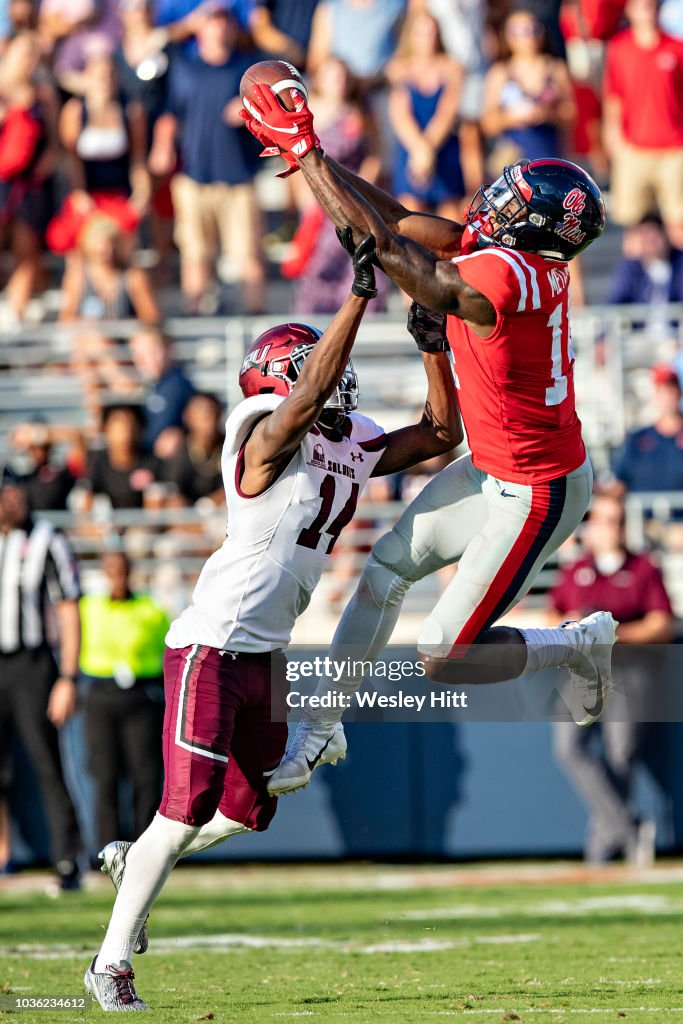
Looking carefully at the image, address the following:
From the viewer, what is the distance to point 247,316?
12.4 meters

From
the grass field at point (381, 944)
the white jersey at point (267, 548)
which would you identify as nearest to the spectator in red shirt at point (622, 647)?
the grass field at point (381, 944)

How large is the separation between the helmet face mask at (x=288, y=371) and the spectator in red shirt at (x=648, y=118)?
6.76 m

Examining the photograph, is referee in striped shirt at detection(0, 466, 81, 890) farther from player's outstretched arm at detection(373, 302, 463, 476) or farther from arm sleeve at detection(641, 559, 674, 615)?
player's outstretched arm at detection(373, 302, 463, 476)

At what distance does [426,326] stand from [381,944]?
2.96 meters

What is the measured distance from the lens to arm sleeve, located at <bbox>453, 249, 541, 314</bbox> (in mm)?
5359

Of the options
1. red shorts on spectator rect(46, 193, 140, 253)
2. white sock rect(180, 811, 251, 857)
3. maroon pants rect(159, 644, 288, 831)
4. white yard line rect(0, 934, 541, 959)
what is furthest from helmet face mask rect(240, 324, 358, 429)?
red shorts on spectator rect(46, 193, 140, 253)

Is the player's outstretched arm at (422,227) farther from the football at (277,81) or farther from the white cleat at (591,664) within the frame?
the white cleat at (591,664)

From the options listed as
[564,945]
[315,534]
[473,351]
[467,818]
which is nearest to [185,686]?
[315,534]

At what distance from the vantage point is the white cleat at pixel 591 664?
6.12m

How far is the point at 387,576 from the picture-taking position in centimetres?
606

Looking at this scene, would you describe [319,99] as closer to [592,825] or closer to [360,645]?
[592,825]

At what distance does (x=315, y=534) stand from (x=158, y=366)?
5730 mm

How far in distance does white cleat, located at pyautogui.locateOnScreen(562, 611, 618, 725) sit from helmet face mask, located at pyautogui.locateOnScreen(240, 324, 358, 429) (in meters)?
1.16

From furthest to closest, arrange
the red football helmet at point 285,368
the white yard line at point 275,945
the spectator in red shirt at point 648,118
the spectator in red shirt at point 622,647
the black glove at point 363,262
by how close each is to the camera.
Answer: the spectator in red shirt at point 648,118 → the spectator in red shirt at point 622,647 → the white yard line at point 275,945 → the red football helmet at point 285,368 → the black glove at point 363,262
